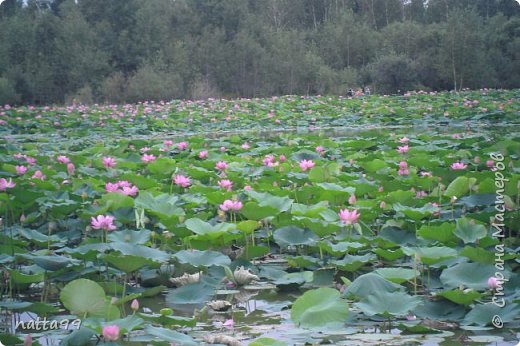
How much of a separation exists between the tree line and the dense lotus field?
14566 mm

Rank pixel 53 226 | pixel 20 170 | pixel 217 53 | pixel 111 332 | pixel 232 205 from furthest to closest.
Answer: pixel 217 53 → pixel 20 170 → pixel 53 226 → pixel 232 205 → pixel 111 332

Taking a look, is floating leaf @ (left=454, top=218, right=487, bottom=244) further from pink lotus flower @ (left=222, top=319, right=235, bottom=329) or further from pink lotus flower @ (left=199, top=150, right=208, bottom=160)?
pink lotus flower @ (left=199, top=150, right=208, bottom=160)

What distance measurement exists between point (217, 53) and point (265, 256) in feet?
67.4

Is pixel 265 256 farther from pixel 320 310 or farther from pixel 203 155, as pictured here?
pixel 203 155

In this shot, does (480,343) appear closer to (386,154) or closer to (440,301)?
(440,301)

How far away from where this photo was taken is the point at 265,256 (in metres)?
2.60

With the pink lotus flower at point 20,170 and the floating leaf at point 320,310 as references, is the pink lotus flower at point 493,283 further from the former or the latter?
the pink lotus flower at point 20,170

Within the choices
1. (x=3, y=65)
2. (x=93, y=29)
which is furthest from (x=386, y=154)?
(x=93, y=29)

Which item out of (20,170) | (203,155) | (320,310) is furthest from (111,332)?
(203,155)

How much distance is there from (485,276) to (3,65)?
18.1 m

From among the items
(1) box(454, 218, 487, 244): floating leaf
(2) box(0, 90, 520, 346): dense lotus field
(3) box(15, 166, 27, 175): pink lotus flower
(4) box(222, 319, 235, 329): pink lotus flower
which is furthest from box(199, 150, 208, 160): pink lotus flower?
(4) box(222, 319, 235, 329): pink lotus flower

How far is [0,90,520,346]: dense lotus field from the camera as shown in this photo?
5.56ft

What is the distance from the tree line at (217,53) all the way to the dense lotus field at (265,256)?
14.6 m

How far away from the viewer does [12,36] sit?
1822cm
